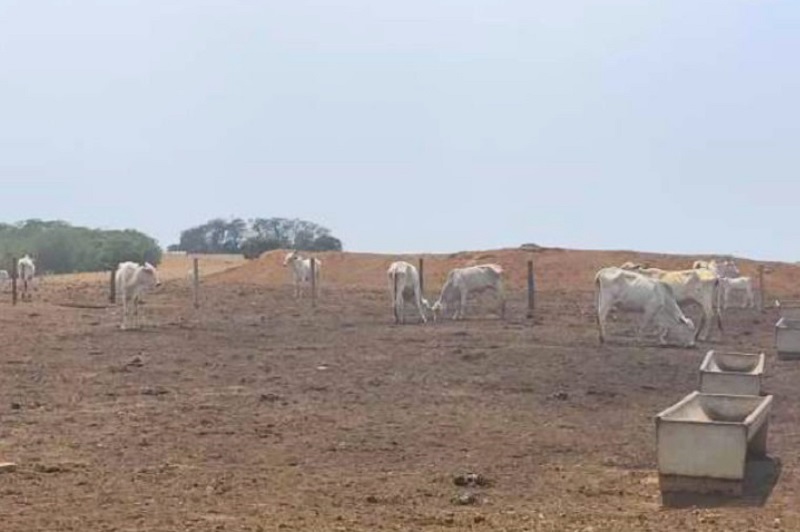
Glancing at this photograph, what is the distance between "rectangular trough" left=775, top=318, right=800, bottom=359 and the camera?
2114 cm

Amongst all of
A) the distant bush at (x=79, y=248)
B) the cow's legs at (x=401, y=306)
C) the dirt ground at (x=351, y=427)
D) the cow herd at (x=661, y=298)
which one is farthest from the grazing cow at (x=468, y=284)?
the distant bush at (x=79, y=248)

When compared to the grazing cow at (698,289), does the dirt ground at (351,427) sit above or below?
below

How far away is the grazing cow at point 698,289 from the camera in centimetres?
2670

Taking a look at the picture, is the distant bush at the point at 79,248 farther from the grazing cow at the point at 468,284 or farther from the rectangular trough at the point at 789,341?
→ the rectangular trough at the point at 789,341

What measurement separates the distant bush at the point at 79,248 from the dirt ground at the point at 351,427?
44.7m

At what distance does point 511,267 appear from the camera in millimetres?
52750

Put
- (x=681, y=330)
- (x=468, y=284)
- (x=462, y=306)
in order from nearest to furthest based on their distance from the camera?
(x=681, y=330) < (x=462, y=306) < (x=468, y=284)

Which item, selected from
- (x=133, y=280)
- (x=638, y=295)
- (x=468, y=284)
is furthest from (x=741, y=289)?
(x=133, y=280)

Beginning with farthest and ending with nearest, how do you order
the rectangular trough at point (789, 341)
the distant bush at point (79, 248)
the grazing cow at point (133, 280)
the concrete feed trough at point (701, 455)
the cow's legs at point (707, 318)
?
1. the distant bush at point (79, 248)
2. the grazing cow at point (133, 280)
3. the cow's legs at point (707, 318)
4. the rectangular trough at point (789, 341)
5. the concrete feed trough at point (701, 455)

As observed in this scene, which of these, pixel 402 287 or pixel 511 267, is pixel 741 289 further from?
pixel 511 267

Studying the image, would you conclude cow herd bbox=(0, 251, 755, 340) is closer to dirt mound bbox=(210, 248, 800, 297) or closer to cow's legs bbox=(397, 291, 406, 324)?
cow's legs bbox=(397, 291, 406, 324)

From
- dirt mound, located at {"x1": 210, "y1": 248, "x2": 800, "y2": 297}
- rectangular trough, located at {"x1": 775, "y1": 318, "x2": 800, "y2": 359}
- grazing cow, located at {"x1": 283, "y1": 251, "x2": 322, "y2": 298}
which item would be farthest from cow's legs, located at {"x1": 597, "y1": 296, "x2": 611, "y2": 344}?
dirt mound, located at {"x1": 210, "y1": 248, "x2": 800, "y2": 297}

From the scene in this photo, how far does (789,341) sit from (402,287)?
1120 centimetres

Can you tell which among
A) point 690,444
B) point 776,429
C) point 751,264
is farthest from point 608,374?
point 751,264
